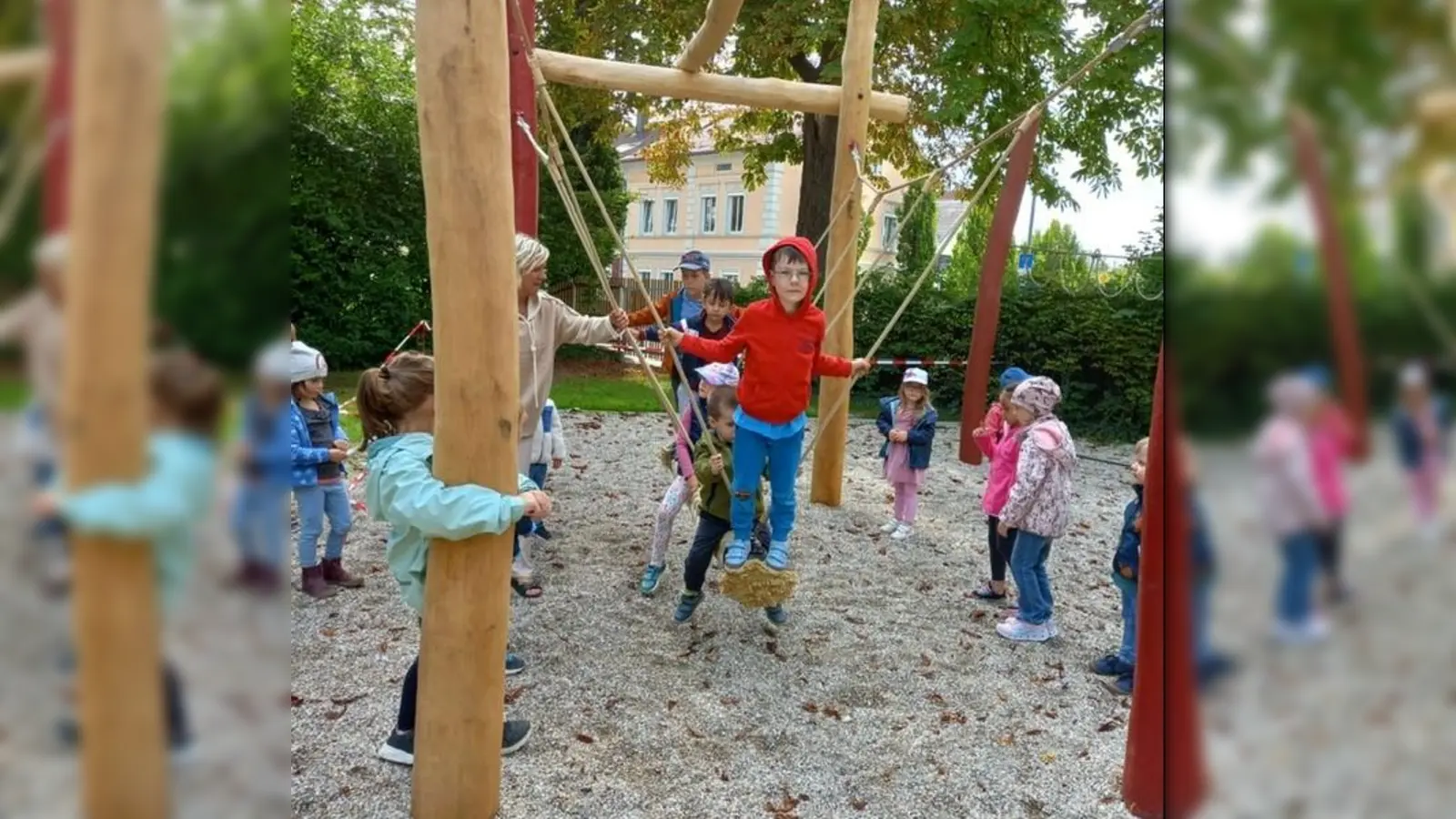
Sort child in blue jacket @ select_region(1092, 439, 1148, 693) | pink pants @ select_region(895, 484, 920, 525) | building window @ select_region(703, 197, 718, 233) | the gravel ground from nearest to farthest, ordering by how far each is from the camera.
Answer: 1. the gravel ground
2. child in blue jacket @ select_region(1092, 439, 1148, 693)
3. pink pants @ select_region(895, 484, 920, 525)
4. building window @ select_region(703, 197, 718, 233)

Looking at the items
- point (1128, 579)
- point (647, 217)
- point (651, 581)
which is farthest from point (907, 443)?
point (647, 217)

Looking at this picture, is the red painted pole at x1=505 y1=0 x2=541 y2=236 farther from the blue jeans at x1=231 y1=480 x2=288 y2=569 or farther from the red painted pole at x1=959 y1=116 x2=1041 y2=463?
the blue jeans at x1=231 y1=480 x2=288 y2=569

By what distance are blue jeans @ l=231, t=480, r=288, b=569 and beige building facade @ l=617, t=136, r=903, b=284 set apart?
2676 cm

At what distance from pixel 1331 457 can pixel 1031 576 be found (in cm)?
402

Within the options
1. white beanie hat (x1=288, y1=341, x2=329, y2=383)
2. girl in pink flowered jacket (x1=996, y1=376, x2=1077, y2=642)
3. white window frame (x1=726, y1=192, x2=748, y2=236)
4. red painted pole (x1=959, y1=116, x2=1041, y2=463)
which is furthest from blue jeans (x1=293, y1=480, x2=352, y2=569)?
white window frame (x1=726, y1=192, x2=748, y2=236)

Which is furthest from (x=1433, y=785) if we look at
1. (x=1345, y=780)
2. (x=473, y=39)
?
(x=473, y=39)

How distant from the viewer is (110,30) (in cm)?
41

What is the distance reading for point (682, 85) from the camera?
210 inches

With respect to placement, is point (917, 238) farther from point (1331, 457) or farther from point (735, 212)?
point (1331, 457)

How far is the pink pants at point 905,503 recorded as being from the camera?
5965 mm

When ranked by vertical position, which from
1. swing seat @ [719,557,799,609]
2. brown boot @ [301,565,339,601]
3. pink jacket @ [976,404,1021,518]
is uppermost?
pink jacket @ [976,404,1021,518]

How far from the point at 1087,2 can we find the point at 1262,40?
382 inches

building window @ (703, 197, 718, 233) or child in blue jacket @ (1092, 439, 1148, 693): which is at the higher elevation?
building window @ (703, 197, 718, 233)

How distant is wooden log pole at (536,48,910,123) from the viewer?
5.16 meters
